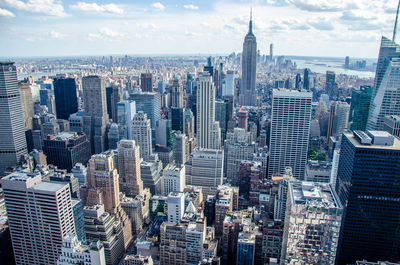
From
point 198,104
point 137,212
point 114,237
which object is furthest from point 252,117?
point 114,237

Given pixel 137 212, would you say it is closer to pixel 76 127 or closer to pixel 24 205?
pixel 24 205

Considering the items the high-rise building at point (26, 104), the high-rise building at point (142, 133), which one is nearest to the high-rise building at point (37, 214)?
the high-rise building at point (142, 133)

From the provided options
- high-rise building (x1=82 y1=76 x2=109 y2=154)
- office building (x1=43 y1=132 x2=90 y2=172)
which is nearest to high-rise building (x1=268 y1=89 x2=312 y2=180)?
office building (x1=43 y1=132 x2=90 y2=172)

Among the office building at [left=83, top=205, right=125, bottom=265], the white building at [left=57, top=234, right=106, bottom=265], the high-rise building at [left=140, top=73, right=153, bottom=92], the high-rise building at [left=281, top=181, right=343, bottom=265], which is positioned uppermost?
the high-rise building at [left=140, top=73, right=153, bottom=92]

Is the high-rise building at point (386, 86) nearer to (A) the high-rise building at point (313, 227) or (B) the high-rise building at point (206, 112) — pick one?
(B) the high-rise building at point (206, 112)

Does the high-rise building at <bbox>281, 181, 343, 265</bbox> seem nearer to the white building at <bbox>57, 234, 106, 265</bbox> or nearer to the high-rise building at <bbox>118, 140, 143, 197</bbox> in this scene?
the white building at <bbox>57, 234, 106, 265</bbox>

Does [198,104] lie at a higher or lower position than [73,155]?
higher
